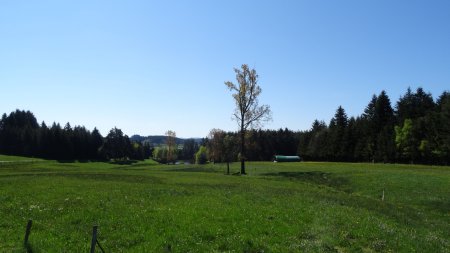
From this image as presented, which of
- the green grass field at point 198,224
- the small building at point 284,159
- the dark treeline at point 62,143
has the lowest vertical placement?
the green grass field at point 198,224

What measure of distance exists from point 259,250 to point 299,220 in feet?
19.3

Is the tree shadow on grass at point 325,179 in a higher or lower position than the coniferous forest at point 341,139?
lower

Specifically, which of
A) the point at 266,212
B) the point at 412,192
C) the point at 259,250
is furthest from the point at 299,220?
the point at 412,192

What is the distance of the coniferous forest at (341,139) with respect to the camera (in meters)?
96.7

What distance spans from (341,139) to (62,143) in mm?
103170

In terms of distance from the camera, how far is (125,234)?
657 inches

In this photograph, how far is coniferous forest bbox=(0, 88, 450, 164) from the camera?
96688 millimetres

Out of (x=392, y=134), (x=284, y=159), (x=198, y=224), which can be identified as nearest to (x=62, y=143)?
(x=284, y=159)

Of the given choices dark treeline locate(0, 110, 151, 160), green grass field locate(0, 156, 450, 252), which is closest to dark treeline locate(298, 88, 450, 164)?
green grass field locate(0, 156, 450, 252)

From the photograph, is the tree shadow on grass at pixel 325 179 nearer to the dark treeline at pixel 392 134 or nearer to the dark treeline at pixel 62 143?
the dark treeline at pixel 392 134

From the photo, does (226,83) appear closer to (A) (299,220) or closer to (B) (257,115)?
(B) (257,115)

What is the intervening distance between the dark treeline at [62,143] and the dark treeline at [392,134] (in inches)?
3247

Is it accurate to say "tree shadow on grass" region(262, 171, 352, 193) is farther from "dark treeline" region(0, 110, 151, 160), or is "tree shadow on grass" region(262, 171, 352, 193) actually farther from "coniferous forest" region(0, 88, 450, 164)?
"dark treeline" region(0, 110, 151, 160)

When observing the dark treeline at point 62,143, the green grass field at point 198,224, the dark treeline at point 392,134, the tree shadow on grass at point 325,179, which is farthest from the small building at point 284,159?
the green grass field at point 198,224
